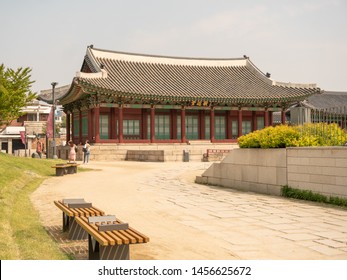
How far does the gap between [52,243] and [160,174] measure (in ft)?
38.0

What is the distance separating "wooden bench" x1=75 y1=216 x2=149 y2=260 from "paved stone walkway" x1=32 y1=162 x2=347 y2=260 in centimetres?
41

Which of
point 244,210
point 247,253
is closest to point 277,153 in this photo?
point 244,210

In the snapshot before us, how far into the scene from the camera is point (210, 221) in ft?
25.3

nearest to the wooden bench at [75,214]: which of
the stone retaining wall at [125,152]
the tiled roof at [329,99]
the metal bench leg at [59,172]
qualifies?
the metal bench leg at [59,172]

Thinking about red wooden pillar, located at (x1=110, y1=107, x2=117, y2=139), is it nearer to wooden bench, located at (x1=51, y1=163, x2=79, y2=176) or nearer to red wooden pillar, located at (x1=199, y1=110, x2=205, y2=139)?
red wooden pillar, located at (x1=199, y1=110, x2=205, y2=139)

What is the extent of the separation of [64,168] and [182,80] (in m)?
20.1

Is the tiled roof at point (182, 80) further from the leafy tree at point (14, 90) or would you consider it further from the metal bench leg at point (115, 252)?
the metal bench leg at point (115, 252)

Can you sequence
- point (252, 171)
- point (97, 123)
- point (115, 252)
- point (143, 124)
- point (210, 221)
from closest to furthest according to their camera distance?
point (115, 252)
point (210, 221)
point (252, 171)
point (97, 123)
point (143, 124)

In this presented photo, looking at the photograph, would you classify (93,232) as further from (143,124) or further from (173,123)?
(173,123)

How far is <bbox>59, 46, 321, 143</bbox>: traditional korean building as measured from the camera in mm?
30953

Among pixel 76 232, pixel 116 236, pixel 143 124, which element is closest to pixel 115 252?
pixel 116 236

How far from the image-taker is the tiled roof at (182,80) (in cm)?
3128

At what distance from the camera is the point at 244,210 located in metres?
8.95

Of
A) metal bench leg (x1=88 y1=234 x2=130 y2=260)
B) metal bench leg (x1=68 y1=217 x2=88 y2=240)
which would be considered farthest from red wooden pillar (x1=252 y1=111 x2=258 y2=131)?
metal bench leg (x1=88 y1=234 x2=130 y2=260)
